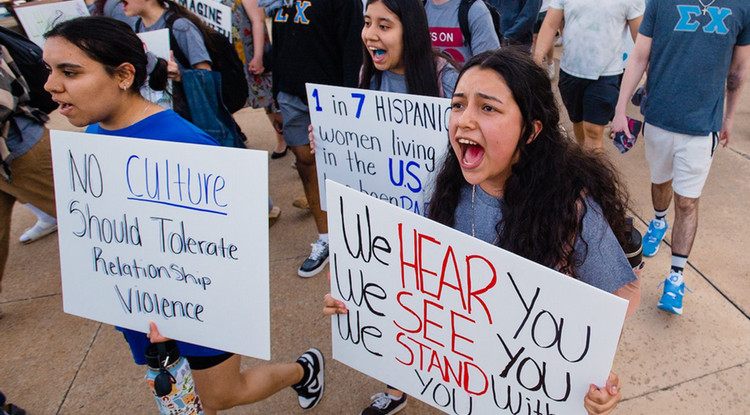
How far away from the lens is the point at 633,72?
2.90 meters

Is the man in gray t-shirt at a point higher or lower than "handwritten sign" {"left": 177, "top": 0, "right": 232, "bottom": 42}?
lower

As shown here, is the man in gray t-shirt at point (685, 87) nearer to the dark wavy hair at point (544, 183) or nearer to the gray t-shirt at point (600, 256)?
the dark wavy hair at point (544, 183)

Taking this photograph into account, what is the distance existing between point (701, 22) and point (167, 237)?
8.65ft

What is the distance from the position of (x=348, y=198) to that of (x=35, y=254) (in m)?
3.61

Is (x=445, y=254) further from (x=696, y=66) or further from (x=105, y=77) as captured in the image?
(x=696, y=66)

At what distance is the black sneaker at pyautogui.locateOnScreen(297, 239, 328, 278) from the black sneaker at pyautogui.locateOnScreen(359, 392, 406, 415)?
1.20 metres

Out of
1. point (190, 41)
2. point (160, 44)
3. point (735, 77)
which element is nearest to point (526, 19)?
point (735, 77)

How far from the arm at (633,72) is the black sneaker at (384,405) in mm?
2081

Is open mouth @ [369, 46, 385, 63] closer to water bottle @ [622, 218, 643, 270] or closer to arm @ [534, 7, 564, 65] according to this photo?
water bottle @ [622, 218, 643, 270]

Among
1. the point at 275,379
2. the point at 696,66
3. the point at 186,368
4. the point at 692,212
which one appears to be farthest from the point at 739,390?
the point at 186,368

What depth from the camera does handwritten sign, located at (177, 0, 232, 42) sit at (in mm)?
3676

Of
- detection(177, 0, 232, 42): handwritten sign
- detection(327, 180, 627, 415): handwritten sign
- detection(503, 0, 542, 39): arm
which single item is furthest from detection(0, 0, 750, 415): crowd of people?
detection(503, 0, 542, 39): arm

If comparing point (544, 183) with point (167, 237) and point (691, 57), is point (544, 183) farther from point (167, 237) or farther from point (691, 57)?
point (691, 57)

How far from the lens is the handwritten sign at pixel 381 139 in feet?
7.31
